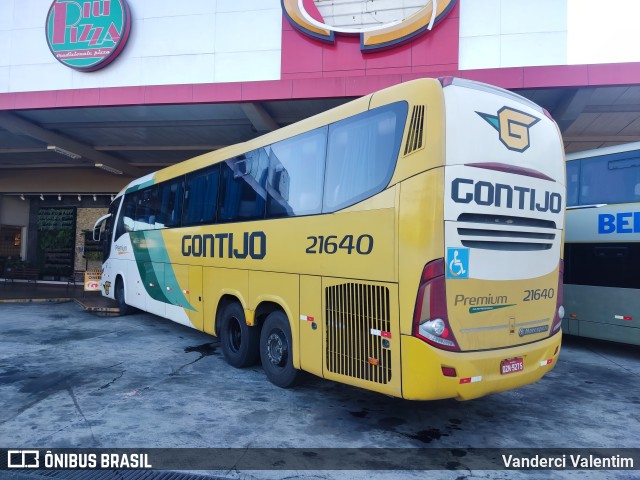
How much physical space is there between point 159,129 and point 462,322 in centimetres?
1300

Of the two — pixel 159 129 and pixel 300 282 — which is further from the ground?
pixel 159 129

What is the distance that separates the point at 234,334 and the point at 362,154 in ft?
12.9

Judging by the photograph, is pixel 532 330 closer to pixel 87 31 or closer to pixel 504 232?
pixel 504 232

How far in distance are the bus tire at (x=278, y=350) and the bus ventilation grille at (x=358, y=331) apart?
983 mm

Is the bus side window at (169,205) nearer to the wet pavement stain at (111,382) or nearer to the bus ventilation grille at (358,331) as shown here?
the wet pavement stain at (111,382)

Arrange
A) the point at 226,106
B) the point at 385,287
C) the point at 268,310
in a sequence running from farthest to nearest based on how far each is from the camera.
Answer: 1. the point at 226,106
2. the point at 268,310
3. the point at 385,287

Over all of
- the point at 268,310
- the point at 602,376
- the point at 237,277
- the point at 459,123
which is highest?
the point at 459,123

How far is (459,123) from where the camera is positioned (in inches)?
165

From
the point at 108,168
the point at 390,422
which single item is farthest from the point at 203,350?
the point at 108,168

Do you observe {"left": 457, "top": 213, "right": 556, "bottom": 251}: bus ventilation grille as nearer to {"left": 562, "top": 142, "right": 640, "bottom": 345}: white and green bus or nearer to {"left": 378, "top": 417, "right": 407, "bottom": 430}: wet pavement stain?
{"left": 378, "top": 417, "right": 407, "bottom": 430}: wet pavement stain

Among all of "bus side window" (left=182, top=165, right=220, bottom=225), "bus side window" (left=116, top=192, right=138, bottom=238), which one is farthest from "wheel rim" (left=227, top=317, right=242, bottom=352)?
"bus side window" (left=116, top=192, right=138, bottom=238)

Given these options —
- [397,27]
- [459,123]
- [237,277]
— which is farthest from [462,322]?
[397,27]

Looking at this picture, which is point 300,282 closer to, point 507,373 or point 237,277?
point 237,277

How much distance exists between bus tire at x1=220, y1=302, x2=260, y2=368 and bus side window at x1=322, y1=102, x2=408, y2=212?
2.59 m
